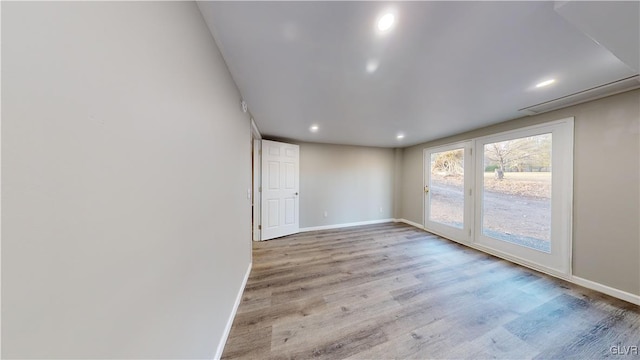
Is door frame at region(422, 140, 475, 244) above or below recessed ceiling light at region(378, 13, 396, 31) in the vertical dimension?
below

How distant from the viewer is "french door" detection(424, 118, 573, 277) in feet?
7.55

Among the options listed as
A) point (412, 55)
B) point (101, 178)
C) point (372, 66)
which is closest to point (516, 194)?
point (412, 55)

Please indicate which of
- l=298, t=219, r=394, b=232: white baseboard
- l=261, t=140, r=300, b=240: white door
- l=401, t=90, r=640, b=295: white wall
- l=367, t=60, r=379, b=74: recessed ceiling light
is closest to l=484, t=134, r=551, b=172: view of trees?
l=401, t=90, r=640, b=295: white wall

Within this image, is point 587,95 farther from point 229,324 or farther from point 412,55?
point 229,324

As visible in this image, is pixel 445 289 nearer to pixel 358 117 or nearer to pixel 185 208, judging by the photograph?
pixel 358 117

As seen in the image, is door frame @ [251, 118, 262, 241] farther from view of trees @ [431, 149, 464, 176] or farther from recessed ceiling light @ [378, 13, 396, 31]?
view of trees @ [431, 149, 464, 176]

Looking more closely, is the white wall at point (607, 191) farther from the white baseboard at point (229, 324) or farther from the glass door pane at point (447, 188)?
the white baseboard at point (229, 324)

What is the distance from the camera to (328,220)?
4.41 m

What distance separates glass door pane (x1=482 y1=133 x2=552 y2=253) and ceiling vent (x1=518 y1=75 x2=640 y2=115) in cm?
37

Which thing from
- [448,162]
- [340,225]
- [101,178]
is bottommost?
[340,225]

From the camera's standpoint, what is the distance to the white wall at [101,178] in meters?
0.33

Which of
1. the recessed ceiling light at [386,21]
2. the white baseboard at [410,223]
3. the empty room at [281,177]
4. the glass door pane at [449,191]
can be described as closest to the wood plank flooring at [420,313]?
the empty room at [281,177]

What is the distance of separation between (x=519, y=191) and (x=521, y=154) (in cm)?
52

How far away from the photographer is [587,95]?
1.98 meters
